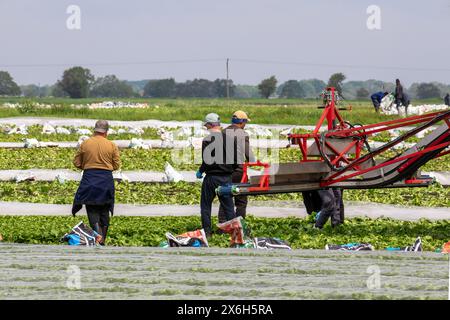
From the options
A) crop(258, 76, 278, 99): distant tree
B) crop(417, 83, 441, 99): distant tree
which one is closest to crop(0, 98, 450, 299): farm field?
crop(258, 76, 278, 99): distant tree

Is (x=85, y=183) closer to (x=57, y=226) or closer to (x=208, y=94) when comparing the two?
(x=57, y=226)

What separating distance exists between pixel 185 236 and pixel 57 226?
4018 millimetres

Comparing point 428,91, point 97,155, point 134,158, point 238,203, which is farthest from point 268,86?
point 97,155

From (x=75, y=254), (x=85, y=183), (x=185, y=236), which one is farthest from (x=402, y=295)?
(x=85, y=183)

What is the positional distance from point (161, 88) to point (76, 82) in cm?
4147

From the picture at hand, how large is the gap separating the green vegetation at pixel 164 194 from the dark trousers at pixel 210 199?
545 centimetres

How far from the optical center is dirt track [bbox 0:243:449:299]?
7219mm

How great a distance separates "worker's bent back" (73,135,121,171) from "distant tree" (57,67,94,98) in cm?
14238

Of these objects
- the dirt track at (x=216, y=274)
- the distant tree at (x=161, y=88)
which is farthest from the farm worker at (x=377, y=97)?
the distant tree at (x=161, y=88)

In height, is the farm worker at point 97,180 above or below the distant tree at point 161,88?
above

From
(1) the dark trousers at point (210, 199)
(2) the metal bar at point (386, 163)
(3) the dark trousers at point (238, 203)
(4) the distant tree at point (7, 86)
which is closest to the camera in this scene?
(2) the metal bar at point (386, 163)

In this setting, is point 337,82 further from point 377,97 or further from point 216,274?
point 377,97

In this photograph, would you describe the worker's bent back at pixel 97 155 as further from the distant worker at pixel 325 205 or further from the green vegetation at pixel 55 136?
the green vegetation at pixel 55 136

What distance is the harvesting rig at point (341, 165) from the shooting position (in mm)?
15203
